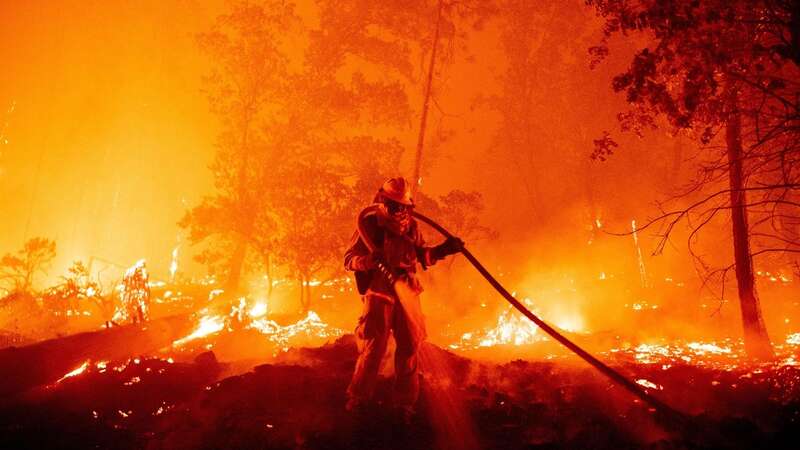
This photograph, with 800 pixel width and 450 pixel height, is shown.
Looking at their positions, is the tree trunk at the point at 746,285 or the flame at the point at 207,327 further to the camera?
the flame at the point at 207,327

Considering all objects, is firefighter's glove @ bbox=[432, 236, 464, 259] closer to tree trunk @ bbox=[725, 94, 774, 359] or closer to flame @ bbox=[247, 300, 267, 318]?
tree trunk @ bbox=[725, 94, 774, 359]

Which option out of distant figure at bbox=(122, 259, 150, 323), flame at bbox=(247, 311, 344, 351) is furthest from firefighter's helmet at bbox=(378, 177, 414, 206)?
distant figure at bbox=(122, 259, 150, 323)

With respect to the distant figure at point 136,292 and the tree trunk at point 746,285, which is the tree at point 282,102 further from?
the tree trunk at point 746,285

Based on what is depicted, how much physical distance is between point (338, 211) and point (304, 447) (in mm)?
13244

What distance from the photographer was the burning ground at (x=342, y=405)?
4789mm

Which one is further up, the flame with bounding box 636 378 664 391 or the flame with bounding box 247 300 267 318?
the flame with bounding box 247 300 267 318

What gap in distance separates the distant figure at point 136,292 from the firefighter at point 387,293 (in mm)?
10797

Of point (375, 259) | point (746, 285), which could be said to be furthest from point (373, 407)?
point (746, 285)

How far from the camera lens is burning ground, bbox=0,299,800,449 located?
4.79 metres

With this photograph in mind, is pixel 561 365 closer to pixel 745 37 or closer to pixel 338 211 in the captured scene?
pixel 745 37

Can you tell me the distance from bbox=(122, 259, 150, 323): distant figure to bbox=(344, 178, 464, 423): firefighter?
1080cm

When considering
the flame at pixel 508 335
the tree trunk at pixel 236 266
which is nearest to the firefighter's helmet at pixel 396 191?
the flame at pixel 508 335

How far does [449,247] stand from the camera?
5.66 m

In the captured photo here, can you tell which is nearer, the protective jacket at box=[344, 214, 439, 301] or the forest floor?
the forest floor
